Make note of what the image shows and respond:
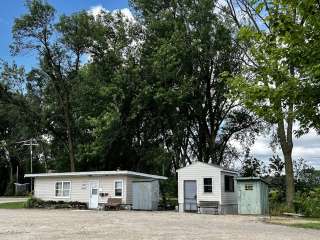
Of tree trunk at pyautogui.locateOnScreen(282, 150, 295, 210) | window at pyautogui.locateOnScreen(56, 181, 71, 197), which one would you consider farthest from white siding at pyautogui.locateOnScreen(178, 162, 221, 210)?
window at pyautogui.locateOnScreen(56, 181, 71, 197)

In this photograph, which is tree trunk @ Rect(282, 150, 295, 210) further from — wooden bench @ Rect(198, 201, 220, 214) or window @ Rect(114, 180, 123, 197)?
window @ Rect(114, 180, 123, 197)

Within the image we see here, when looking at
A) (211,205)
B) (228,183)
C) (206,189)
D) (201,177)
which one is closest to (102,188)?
(201,177)

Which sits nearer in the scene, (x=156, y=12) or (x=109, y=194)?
(x=109, y=194)

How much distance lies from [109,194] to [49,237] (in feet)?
64.3

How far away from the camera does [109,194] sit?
3206cm

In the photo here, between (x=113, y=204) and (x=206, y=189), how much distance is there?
20.9 ft

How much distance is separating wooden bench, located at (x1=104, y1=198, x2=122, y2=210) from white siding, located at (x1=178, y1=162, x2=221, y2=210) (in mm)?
4194

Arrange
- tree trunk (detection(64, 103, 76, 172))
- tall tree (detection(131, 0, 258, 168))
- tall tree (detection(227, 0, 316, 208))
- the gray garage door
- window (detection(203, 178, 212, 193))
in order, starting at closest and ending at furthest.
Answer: tall tree (detection(227, 0, 316, 208))
window (detection(203, 178, 212, 193))
the gray garage door
tall tree (detection(131, 0, 258, 168))
tree trunk (detection(64, 103, 76, 172))

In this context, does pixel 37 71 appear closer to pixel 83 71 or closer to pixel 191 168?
pixel 83 71

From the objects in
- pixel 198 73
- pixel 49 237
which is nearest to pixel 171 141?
pixel 198 73

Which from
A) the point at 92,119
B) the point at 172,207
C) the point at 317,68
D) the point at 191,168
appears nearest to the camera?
the point at 317,68

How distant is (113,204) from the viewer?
30.9 meters

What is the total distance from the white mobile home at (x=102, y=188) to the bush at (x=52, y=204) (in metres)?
0.98

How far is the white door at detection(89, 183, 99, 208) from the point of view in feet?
107
